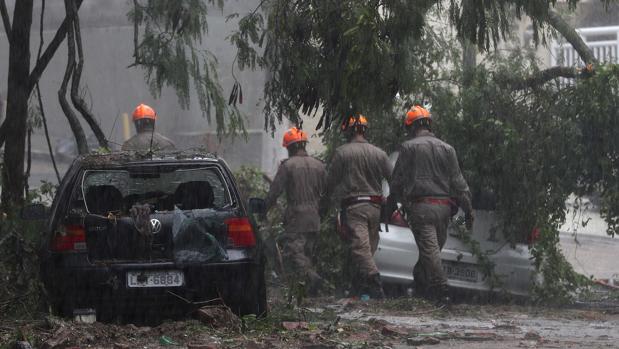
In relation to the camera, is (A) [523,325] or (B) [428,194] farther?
(B) [428,194]

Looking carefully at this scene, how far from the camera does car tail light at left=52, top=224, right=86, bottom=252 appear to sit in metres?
7.40

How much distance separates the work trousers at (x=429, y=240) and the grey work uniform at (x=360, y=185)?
44 centimetres

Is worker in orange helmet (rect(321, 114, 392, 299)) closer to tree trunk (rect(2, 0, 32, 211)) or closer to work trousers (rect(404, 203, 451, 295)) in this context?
work trousers (rect(404, 203, 451, 295))

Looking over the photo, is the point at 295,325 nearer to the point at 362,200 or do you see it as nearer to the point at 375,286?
the point at 375,286

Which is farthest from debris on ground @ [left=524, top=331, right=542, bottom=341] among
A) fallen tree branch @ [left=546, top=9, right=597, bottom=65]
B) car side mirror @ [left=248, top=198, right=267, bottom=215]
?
fallen tree branch @ [left=546, top=9, right=597, bottom=65]

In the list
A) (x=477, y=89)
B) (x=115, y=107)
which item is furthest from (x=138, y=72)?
(x=477, y=89)

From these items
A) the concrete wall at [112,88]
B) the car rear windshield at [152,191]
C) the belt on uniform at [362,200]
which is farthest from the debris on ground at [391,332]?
the concrete wall at [112,88]

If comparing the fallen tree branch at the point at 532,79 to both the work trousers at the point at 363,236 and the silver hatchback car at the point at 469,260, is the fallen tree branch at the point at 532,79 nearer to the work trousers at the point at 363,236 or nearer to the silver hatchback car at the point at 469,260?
the silver hatchback car at the point at 469,260

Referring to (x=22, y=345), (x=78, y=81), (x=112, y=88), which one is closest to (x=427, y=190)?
(x=78, y=81)

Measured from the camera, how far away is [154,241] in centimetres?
750

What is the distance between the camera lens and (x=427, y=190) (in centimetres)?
1016

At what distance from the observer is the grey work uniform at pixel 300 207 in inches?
427

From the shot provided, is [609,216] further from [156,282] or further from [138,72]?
[138,72]

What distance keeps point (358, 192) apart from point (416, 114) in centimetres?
95
